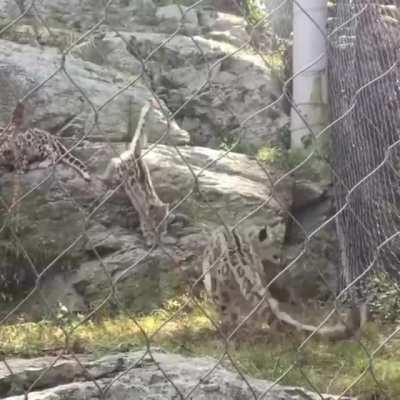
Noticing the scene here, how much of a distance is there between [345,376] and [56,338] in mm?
938

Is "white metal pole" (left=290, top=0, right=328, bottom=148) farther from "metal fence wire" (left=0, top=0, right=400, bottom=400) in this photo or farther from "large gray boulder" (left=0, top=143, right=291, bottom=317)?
"large gray boulder" (left=0, top=143, right=291, bottom=317)

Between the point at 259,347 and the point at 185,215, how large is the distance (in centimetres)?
181

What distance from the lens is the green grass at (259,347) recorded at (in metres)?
2.06

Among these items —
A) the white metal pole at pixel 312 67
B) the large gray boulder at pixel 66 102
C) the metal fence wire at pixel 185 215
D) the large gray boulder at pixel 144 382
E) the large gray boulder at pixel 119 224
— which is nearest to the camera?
the large gray boulder at pixel 144 382

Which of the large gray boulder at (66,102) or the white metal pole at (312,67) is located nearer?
the white metal pole at (312,67)

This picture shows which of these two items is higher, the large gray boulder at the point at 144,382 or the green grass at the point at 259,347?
the large gray boulder at the point at 144,382

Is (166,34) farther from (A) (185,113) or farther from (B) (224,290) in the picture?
(B) (224,290)

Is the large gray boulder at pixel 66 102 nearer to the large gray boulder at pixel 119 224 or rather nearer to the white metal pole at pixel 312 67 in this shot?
the large gray boulder at pixel 119 224

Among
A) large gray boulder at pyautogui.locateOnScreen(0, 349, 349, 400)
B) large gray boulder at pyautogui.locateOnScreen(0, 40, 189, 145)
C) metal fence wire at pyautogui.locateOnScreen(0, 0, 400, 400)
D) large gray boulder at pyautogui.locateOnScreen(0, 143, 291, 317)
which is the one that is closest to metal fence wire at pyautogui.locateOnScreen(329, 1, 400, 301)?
metal fence wire at pyautogui.locateOnScreen(0, 0, 400, 400)

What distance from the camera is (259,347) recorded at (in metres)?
2.42

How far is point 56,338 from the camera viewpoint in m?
2.63

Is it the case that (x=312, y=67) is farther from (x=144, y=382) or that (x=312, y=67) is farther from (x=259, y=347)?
(x=144, y=382)

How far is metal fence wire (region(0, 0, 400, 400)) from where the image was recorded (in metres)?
1.88

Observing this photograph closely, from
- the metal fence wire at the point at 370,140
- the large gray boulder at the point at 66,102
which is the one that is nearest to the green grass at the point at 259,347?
the metal fence wire at the point at 370,140
